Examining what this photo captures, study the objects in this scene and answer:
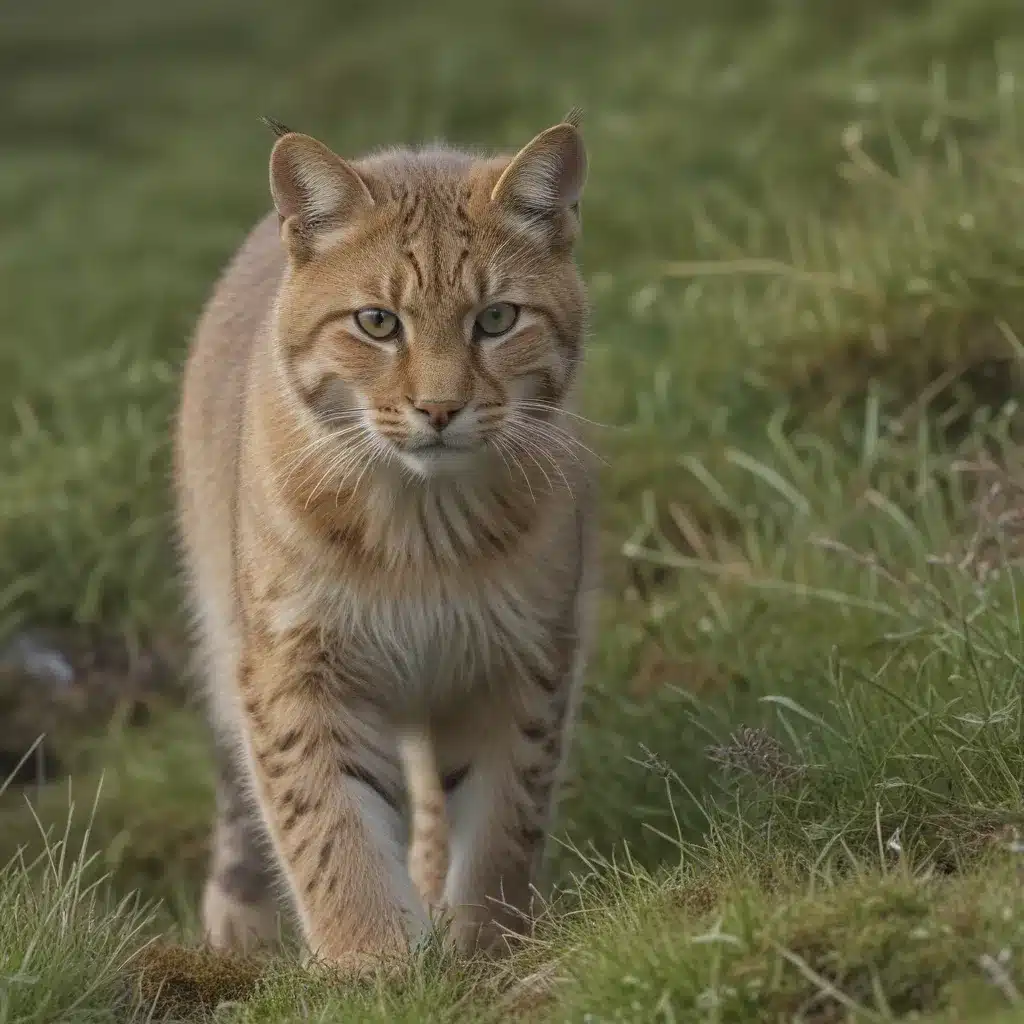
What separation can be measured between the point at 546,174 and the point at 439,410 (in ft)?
2.32

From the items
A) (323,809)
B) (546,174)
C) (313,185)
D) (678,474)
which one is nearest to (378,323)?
(313,185)

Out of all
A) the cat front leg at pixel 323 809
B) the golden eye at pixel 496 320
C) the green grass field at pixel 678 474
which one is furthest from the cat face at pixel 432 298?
the green grass field at pixel 678 474

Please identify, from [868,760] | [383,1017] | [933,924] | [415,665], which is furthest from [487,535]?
[933,924]

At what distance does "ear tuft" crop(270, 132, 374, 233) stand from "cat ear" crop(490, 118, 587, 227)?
0.31m

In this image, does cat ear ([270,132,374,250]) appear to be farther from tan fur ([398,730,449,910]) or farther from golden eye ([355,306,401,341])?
tan fur ([398,730,449,910])

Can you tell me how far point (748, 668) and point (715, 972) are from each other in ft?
7.98

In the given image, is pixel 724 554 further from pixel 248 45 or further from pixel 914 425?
pixel 248 45

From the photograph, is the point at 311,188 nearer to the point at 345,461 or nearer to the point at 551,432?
the point at 345,461

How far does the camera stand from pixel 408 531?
14.5 feet

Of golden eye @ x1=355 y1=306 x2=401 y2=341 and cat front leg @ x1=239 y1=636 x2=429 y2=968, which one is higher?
golden eye @ x1=355 y1=306 x2=401 y2=341

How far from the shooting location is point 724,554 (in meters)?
6.26

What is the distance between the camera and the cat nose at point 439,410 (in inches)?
159

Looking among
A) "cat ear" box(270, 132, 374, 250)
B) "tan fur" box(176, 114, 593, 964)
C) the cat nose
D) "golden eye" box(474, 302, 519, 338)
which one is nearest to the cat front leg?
"tan fur" box(176, 114, 593, 964)

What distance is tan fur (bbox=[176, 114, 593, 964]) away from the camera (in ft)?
13.8
